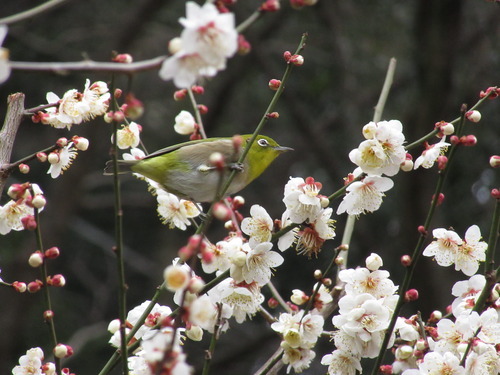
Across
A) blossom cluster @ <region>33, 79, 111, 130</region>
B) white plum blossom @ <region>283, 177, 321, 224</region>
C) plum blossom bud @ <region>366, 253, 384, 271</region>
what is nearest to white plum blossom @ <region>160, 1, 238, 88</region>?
white plum blossom @ <region>283, 177, 321, 224</region>

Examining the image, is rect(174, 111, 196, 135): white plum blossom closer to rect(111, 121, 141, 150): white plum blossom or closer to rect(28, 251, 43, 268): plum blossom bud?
rect(111, 121, 141, 150): white plum blossom

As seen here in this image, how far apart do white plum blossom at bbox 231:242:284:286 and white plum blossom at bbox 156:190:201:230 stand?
50cm

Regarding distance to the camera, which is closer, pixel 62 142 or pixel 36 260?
pixel 36 260

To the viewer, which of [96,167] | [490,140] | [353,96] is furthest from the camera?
[96,167]

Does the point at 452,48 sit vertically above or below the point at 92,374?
above

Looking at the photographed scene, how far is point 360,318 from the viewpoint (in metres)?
1.88

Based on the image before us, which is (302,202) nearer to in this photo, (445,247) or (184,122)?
(445,247)

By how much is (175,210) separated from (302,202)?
2.20ft

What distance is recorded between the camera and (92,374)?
6754 mm

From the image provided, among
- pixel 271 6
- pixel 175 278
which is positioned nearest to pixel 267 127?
pixel 271 6

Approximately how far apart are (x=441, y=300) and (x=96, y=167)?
4.40m

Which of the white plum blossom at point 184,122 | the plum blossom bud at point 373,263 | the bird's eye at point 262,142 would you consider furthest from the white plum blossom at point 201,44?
the bird's eye at point 262,142

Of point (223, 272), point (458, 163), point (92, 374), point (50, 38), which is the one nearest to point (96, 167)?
point (50, 38)

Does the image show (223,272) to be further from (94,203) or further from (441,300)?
(94,203)
